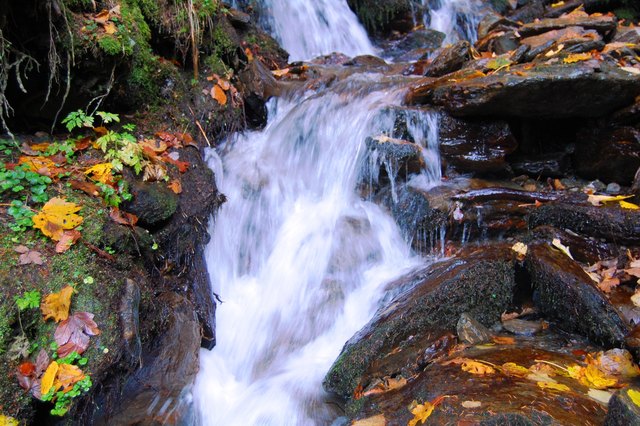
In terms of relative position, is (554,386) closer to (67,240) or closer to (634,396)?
(634,396)

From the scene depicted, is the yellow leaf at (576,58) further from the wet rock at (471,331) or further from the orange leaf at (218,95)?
the orange leaf at (218,95)

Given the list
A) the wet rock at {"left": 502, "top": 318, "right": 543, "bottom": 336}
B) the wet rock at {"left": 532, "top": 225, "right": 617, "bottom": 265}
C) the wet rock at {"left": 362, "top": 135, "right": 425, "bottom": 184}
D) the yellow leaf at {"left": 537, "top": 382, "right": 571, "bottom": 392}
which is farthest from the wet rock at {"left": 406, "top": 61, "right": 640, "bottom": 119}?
the yellow leaf at {"left": 537, "top": 382, "right": 571, "bottom": 392}

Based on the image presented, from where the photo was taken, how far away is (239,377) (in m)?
4.45

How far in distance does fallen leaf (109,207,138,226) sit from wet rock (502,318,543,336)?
3.67 m

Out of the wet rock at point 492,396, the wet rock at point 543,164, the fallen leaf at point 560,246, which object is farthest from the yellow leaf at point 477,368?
the wet rock at point 543,164

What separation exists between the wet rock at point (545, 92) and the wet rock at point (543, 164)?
0.62 metres

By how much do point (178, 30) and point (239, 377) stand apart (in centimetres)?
461

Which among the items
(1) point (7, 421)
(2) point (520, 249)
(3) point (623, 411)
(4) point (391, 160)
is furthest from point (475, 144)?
(1) point (7, 421)

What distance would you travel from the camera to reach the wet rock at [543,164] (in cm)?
612

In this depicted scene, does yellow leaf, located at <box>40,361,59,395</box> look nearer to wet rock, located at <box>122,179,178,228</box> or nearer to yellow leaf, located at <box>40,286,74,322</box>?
yellow leaf, located at <box>40,286,74,322</box>

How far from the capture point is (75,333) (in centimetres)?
289

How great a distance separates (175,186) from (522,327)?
148 inches

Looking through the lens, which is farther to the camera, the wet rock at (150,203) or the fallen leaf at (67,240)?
the wet rock at (150,203)

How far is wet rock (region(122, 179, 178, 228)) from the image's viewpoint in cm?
389
